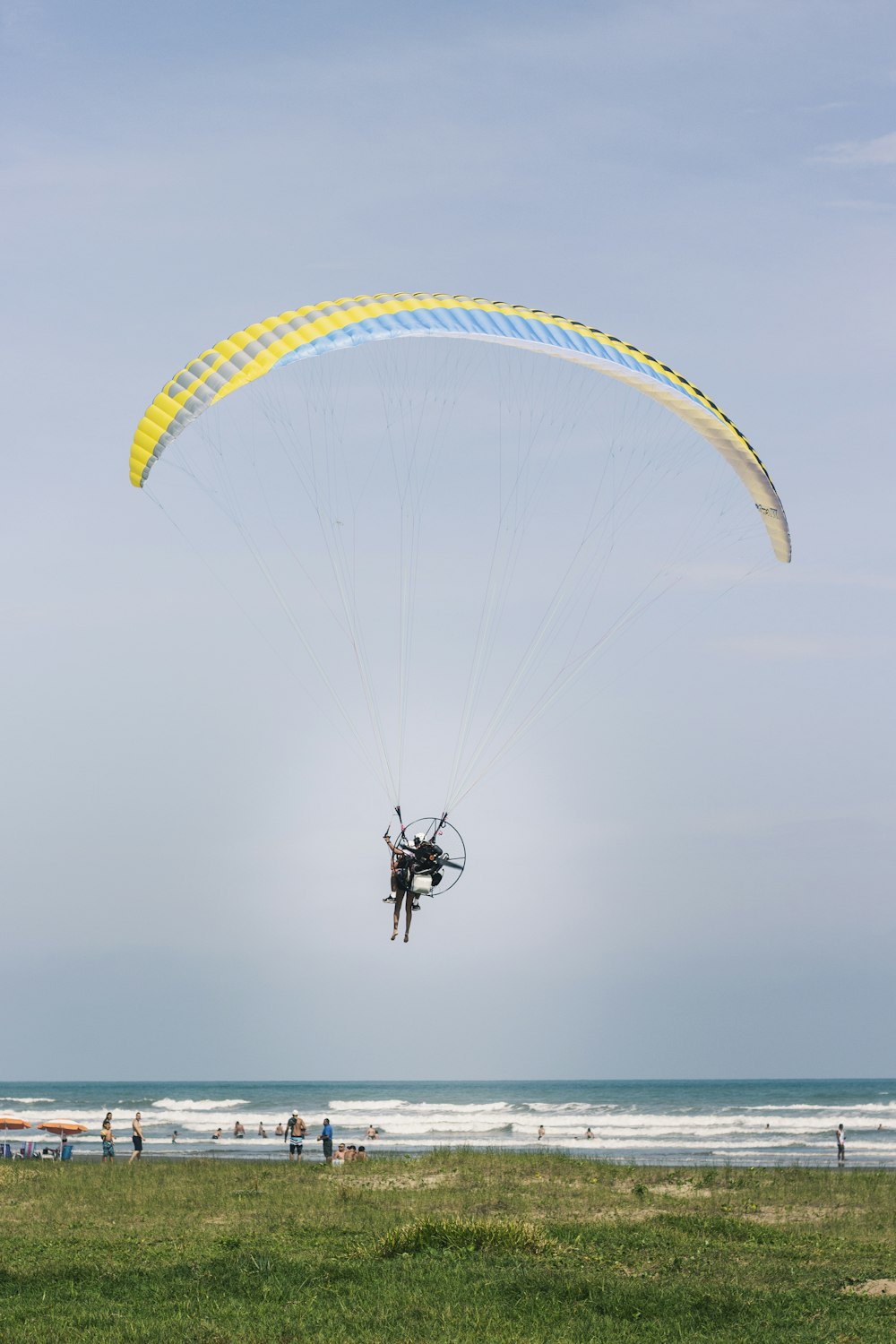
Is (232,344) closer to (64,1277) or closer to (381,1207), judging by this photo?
(64,1277)

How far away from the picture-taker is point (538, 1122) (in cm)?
6278

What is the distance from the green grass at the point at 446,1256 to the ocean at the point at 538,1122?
37.9 ft

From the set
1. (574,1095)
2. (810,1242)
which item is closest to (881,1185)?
(810,1242)

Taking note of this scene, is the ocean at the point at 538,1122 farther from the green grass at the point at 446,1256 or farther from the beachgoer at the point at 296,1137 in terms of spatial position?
the green grass at the point at 446,1256

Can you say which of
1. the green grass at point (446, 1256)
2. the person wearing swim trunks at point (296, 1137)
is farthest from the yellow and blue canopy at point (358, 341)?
the person wearing swim trunks at point (296, 1137)

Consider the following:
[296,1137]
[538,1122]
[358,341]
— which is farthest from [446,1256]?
[538,1122]

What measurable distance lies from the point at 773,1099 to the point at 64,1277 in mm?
75724

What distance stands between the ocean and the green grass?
11547 millimetres

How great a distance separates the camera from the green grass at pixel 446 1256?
12750 millimetres

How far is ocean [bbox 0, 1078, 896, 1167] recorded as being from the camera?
135 feet

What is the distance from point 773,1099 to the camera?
84.3 meters

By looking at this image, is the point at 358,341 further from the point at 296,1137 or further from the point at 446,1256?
the point at 296,1137

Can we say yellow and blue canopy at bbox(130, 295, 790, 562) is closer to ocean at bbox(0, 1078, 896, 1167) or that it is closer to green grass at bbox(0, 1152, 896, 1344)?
green grass at bbox(0, 1152, 896, 1344)

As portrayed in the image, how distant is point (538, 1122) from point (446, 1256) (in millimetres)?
49309
